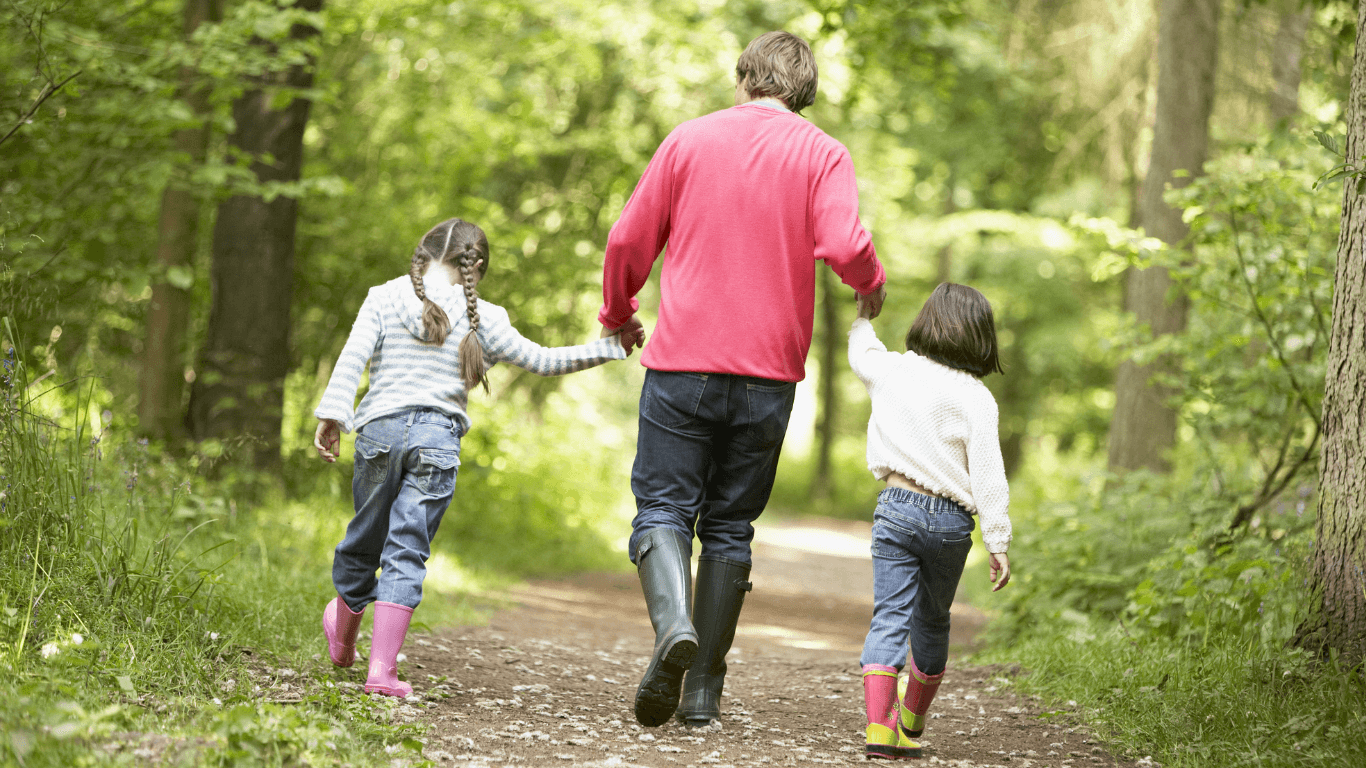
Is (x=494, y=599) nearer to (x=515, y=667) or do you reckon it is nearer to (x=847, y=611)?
(x=515, y=667)

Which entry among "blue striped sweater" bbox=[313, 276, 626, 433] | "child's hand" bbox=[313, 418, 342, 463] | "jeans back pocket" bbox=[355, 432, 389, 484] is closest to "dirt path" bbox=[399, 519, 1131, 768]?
"jeans back pocket" bbox=[355, 432, 389, 484]

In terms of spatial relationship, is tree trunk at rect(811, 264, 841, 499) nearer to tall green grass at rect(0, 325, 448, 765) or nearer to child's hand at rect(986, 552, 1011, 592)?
tall green grass at rect(0, 325, 448, 765)

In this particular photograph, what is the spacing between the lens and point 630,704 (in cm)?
392

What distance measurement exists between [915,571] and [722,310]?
983 millimetres

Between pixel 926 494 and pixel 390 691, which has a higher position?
pixel 926 494

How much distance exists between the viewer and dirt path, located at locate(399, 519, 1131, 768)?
3.21 m

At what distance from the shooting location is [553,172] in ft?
41.6

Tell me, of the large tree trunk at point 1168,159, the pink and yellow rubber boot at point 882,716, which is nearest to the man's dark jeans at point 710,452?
the pink and yellow rubber boot at point 882,716

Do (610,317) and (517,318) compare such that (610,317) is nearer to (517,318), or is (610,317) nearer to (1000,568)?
(1000,568)

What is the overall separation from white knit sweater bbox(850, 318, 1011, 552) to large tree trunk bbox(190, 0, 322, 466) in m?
4.50

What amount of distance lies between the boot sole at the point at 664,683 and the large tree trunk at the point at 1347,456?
2089 mm

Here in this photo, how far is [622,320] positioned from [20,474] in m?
1.97

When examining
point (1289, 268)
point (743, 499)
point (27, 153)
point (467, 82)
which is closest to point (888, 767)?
point (743, 499)

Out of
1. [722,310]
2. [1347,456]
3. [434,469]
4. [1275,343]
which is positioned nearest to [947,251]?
[1275,343]
